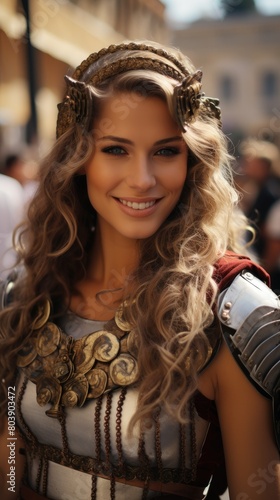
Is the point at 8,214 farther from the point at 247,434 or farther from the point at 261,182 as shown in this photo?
the point at 261,182

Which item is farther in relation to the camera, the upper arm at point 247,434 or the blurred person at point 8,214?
the blurred person at point 8,214

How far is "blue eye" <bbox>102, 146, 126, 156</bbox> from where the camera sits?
6.44 feet

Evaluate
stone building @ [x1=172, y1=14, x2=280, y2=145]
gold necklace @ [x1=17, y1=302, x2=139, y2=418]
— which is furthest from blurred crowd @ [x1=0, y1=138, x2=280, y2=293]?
stone building @ [x1=172, y1=14, x2=280, y2=145]

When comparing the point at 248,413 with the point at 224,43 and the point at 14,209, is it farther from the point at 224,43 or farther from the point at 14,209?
the point at 224,43

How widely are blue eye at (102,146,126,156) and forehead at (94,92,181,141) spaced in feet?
0.14

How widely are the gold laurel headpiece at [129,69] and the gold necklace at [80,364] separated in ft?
1.94

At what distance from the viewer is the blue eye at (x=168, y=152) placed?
77.5 inches

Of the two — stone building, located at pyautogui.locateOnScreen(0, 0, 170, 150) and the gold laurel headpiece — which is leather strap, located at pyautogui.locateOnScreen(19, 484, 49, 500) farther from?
stone building, located at pyautogui.locateOnScreen(0, 0, 170, 150)

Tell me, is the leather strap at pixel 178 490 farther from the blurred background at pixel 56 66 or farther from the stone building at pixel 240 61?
the stone building at pixel 240 61

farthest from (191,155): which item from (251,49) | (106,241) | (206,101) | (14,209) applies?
(251,49)

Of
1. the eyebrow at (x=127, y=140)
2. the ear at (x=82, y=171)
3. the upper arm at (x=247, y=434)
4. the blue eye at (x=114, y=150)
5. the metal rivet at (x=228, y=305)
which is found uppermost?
the eyebrow at (x=127, y=140)

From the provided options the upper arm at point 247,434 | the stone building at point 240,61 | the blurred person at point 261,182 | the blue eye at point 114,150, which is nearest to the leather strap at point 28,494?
the upper arm at point 247,434

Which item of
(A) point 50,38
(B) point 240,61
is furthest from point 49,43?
(B) point 240,61

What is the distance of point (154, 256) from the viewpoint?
208 centimetres
